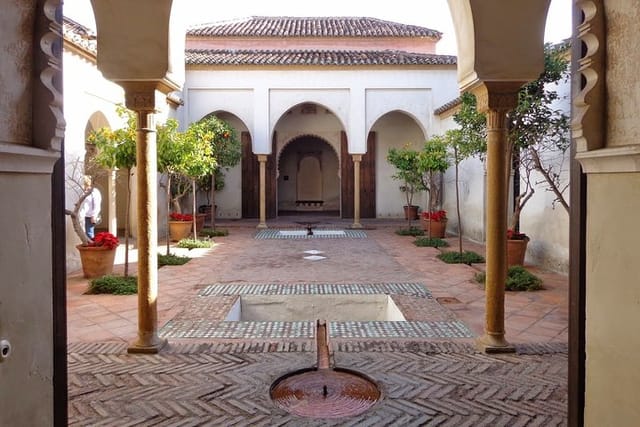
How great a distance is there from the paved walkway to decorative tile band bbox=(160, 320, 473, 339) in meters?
0.02

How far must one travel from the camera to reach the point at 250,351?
4.78m

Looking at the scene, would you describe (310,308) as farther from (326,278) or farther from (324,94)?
(324,94)

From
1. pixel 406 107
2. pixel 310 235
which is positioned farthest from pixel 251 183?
pixel 406 107

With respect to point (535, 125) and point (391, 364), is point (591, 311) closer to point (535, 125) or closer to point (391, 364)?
point (391, 364)

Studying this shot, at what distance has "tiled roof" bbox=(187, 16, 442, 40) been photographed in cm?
2297

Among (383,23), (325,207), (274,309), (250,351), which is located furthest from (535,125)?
(383,23)

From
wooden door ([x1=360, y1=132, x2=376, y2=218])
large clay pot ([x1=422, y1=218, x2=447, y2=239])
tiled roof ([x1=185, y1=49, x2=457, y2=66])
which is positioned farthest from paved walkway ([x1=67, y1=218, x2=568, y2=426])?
wooden door ([x1=360, y1=132, x2=376, y2=218])

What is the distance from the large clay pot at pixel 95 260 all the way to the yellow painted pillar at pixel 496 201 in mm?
6073

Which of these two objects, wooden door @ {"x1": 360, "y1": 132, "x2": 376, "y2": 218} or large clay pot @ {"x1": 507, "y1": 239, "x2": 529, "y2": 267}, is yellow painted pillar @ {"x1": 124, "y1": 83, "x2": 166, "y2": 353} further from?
wooden door @ {"x1": 360, "y1": 132, "x2": 376, "y2": 218}

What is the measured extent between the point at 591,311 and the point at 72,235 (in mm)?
9027

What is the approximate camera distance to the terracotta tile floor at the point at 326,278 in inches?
228

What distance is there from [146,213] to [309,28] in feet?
68.9

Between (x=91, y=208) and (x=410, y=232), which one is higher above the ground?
(x=91, y=208)

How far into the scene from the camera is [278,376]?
4160mm
